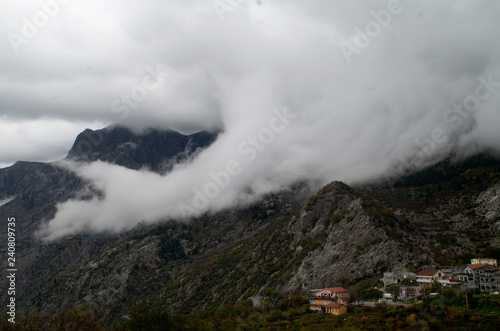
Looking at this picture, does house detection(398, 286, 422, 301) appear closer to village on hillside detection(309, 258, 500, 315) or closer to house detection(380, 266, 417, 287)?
village on hillside detection(309, 258, 500, 315)

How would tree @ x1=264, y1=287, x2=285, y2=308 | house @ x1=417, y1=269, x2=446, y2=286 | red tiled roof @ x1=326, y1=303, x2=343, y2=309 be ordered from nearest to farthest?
red tiled roof @ x1=326, y1=303, x2=343, y2=309 → house @ x1=417, y1=269, x2=446, y2=286 → tree @ x1=264, y1=287, x2=285, y2=308

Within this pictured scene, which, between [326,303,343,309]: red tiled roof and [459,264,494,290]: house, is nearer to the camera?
[459,264,494,290]: house

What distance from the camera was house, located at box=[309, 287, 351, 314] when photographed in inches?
2598

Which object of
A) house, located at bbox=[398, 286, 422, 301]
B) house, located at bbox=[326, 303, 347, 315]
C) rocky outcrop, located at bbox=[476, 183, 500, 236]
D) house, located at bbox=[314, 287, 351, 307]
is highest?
rocky outcrop, located at bbox=[476, 183, 500, 236]

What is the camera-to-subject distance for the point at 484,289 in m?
61.5

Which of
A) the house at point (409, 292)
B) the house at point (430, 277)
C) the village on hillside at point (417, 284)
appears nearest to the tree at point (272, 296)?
the village on hillside at point (417, 284)

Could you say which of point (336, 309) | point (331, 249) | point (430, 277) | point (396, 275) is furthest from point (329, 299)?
point (331, 249)

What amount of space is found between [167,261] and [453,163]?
6534 inches

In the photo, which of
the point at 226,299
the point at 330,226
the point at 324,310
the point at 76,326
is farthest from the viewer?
the point at 226,299

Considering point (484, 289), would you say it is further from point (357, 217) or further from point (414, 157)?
point (414, 157)

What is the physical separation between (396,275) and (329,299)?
1495cm

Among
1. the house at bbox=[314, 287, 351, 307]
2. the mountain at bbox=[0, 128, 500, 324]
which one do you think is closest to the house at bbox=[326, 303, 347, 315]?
the house at bbox=[314, 287, 351, 307]

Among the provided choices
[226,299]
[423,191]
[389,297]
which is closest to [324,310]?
[389,297]

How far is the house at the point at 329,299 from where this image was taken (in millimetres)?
66000
